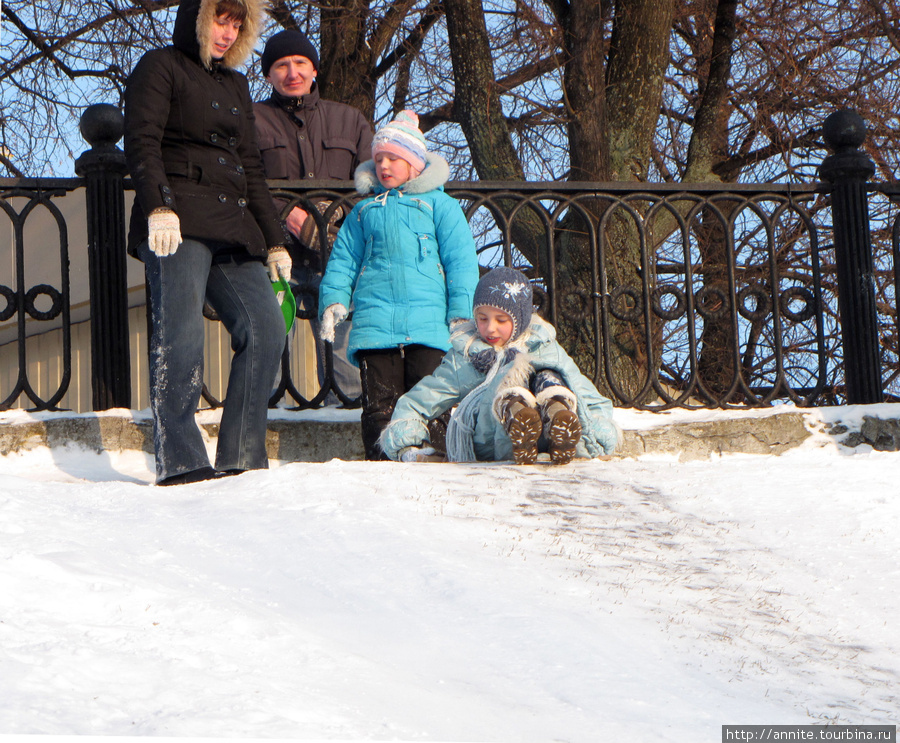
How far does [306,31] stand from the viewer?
8.66 meters

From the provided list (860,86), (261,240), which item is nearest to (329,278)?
(261,240)

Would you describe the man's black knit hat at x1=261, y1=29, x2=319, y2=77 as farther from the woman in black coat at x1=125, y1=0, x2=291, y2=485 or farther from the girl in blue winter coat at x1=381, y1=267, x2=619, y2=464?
the girl in blue winter coat at x1=381, y1=267, x2=619, y2=464

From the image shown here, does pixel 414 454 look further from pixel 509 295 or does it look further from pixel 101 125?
pixel 101 125

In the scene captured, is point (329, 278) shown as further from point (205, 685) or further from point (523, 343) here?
point (205, 685)

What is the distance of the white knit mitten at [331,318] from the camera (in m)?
4.51

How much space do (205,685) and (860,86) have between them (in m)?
8.33

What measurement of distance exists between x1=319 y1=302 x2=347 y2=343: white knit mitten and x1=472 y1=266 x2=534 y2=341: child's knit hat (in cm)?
58

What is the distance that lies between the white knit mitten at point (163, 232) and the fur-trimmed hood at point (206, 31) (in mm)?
698

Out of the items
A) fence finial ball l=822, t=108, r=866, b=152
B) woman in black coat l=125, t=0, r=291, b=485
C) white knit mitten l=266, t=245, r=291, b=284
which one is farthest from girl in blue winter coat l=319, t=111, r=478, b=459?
fence finial ball l=822, t=108, r=866, b=152

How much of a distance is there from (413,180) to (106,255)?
1360 mm

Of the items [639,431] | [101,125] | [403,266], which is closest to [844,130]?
[639,431]

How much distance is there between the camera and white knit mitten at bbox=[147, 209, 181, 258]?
3.82 meters

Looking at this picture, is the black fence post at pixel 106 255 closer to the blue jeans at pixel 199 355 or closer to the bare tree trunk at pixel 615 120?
the blue jeans at pixel 199 355

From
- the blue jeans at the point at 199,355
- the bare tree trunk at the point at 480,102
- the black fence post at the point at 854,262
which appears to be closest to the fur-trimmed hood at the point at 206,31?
the blue jeans at the point at 199,355
